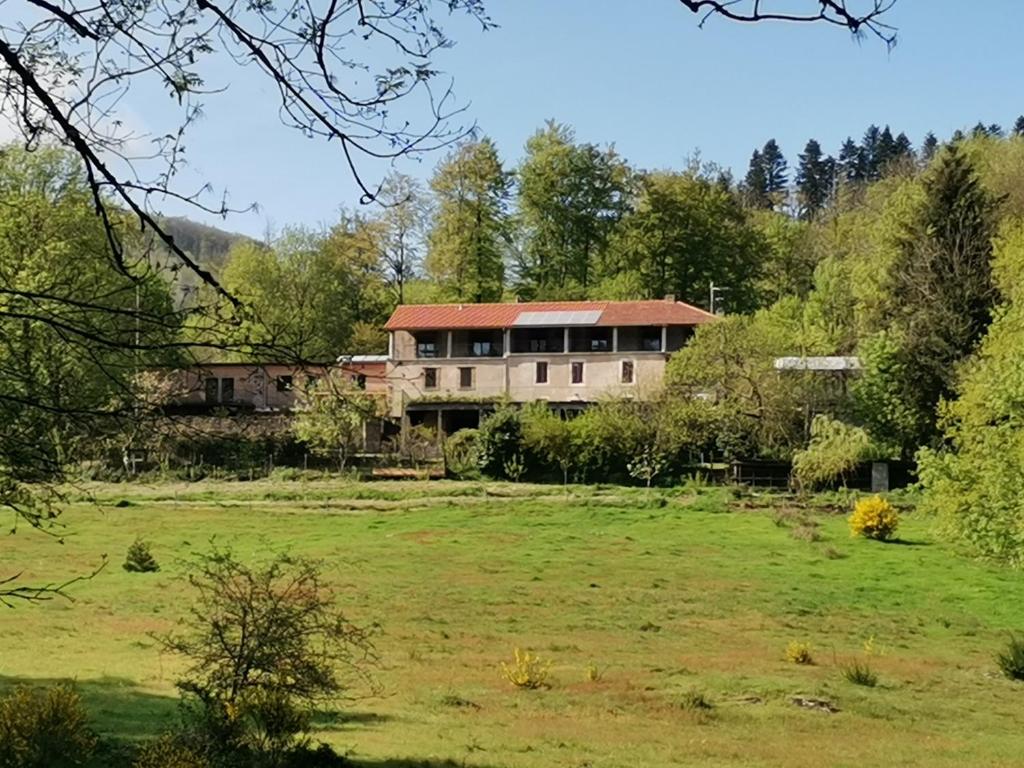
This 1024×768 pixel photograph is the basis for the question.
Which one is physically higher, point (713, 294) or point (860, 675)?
point (713, 294)

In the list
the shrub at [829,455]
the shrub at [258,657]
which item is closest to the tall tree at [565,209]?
the shrub at [829,455]

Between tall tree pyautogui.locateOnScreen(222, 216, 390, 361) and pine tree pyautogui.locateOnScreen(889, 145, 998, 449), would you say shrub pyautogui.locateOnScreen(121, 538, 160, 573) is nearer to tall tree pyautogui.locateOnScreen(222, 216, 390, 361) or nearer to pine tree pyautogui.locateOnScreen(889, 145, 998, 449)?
pine tree pyautogui.locateOnScreen(889, 145, 998, 449)

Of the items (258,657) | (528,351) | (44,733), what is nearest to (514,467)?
(528,351)

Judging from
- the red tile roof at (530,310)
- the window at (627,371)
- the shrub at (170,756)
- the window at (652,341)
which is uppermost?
the red tile roof at (530,310)

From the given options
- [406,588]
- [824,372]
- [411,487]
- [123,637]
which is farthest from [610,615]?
[824,372]

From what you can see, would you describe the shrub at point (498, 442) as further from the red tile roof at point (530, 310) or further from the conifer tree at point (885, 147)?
the conifer tree at point (885, 147)

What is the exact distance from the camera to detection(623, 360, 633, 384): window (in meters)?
53.8

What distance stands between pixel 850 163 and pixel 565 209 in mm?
65275

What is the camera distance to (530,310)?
5631 centimetres

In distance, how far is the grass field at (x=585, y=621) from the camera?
1324cm

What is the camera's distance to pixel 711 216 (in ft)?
221

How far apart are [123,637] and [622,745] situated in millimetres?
11077

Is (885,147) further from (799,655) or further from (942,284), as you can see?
(799,655)

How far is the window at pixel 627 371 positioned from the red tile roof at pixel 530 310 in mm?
2000
